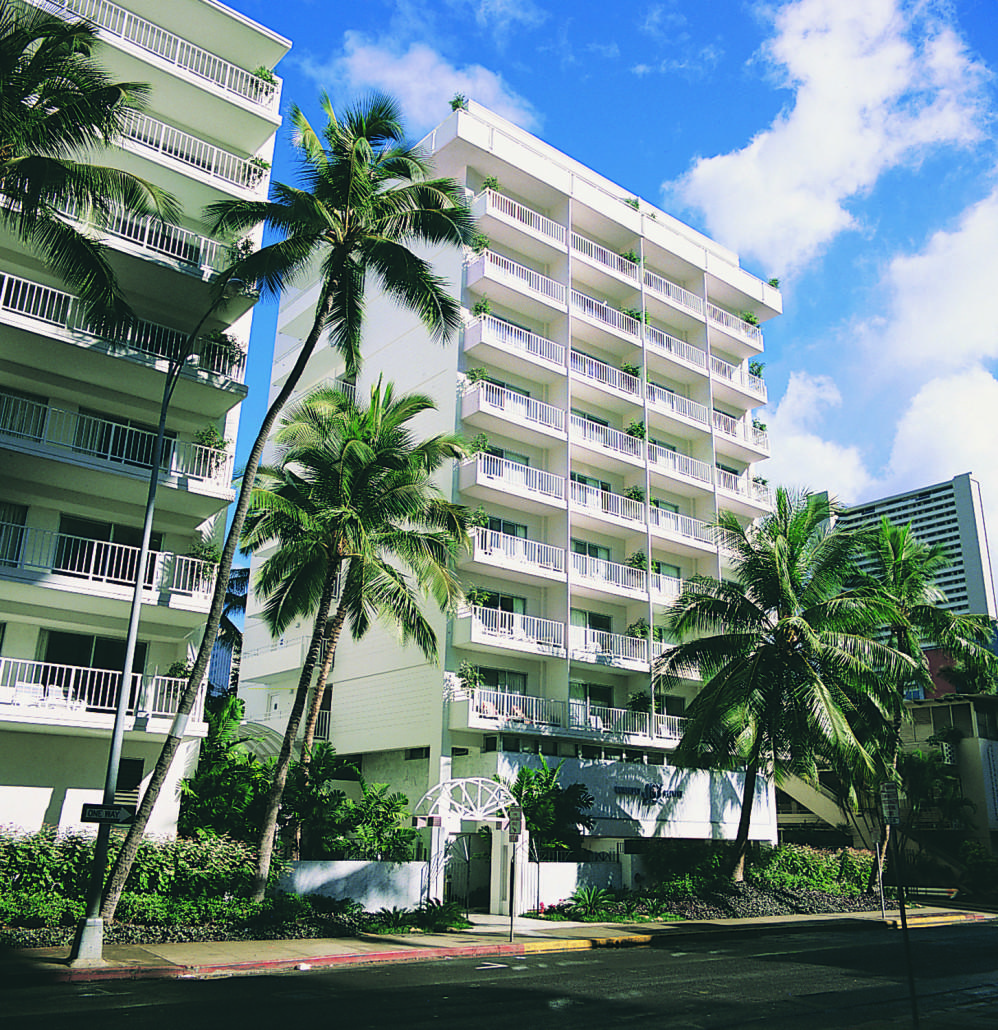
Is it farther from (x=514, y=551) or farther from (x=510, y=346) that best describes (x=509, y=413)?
(x=514, y=551)

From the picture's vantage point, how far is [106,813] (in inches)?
629

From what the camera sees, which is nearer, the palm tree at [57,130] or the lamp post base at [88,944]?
the lamp post base at [88,944]

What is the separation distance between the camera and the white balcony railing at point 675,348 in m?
41.8

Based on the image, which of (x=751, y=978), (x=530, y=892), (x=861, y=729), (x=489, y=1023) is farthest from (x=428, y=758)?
(x=489, y=1023)

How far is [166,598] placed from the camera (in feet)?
75.9

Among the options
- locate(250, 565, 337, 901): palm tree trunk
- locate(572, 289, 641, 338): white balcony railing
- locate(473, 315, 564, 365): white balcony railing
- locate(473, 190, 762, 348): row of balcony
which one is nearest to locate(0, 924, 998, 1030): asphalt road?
locate(250, 565, 337, 901): palm tree trunk

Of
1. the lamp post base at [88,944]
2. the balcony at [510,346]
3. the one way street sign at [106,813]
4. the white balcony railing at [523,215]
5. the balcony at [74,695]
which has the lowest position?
the lamp post base at [88,944]

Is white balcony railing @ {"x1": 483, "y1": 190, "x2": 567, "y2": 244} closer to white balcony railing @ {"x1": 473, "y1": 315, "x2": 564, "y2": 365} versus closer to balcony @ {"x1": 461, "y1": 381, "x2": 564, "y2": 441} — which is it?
white balcony railing @ {"x1": 473, "y1": 315, "x2": 564, "y2": 365}

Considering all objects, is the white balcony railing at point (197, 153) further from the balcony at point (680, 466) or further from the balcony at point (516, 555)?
the balcony at point (680, 466)

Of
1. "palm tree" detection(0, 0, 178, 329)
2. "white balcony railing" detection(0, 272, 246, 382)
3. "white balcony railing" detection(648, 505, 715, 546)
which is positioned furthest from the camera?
"white balcony railing" detection(648, 505, 715, 546)

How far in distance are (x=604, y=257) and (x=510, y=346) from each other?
8.99 metres

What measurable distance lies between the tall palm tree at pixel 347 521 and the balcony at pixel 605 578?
9.45 meters

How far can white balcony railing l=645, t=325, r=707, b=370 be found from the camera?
4175 cm

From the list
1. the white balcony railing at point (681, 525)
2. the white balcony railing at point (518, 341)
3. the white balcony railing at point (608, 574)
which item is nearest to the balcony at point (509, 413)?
the white balcony railing at point (518, 341)
